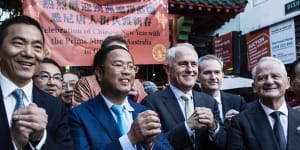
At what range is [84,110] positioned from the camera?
2.39 m

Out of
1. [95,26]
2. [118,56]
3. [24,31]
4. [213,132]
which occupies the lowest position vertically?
[213,132]

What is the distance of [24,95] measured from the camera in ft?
6.61

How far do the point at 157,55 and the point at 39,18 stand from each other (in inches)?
61.8

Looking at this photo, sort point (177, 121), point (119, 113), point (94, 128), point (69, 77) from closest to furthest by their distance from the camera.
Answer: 1. point (94, 128)
2. point (119, 113)
3. point (177, 121)
4. point (69, 77)

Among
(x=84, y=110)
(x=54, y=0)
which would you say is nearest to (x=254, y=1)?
(x=54, y=0)

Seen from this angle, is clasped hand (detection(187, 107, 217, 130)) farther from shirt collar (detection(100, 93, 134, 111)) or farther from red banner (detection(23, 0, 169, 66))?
red banner (detection(23, 0, 169, 66))

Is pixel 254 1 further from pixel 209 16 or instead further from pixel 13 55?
pixel 13 55

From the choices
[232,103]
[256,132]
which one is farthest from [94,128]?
[232,103]

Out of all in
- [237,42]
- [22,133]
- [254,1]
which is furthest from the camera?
[254,1]

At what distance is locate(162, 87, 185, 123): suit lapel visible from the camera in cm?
298

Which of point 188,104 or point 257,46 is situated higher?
point 257,46

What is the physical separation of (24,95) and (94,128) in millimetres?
496

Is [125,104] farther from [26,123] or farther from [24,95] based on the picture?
[26,123]

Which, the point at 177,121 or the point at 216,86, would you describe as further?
the point at 216,86
